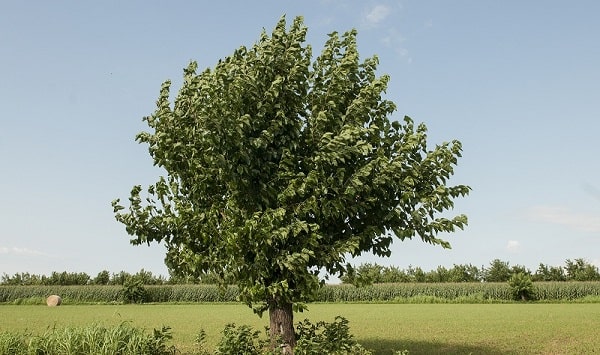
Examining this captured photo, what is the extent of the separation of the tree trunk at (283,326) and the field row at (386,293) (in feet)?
188

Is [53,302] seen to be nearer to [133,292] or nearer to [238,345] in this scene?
[133,292]

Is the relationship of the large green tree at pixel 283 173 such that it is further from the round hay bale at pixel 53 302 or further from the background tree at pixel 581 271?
the background tree at pixel 581 271

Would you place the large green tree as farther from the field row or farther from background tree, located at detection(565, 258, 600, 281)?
background tree, located at detection(565, 258, 600, 281)

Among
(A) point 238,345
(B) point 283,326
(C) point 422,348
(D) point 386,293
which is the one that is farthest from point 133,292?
(B) point 283,326

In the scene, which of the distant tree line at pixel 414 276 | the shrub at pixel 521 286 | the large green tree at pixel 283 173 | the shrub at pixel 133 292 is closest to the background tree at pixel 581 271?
the distant tree line at pixel 414 276

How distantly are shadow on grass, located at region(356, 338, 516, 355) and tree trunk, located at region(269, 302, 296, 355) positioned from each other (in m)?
5.51

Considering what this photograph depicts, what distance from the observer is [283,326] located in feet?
51.2

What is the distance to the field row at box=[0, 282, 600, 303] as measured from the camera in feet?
244

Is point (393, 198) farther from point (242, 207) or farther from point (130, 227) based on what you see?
point (130, 227)

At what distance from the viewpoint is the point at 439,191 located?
15.4 meters

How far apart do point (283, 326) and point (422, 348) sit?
28.6 ft

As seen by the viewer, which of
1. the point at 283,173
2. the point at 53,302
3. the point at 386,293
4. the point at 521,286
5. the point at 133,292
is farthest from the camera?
the point at 386,293

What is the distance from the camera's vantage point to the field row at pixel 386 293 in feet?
244

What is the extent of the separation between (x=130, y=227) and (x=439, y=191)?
8.71 m
